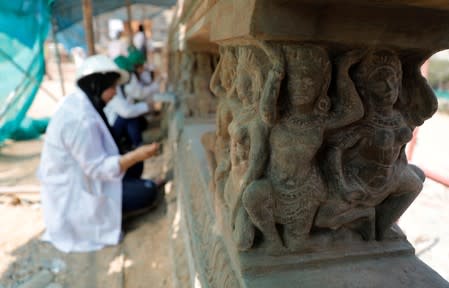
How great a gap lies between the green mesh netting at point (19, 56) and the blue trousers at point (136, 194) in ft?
8.86

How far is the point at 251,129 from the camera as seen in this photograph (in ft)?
3.52

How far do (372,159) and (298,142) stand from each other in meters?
0.31

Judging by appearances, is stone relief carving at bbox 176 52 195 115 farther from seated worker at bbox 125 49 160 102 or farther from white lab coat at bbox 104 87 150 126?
seated worker at bbox 125 49 160 102

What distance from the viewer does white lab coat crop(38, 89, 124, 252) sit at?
228 cm

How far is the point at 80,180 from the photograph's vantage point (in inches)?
95.4

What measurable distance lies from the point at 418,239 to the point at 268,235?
1.93 meters

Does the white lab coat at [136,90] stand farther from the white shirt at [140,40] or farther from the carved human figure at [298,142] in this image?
the carved human figure at [298,142]

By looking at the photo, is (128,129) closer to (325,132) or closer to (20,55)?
(20,55)

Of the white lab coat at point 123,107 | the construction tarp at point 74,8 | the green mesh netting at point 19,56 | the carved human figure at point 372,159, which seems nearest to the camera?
the carved human figure at point 372,159

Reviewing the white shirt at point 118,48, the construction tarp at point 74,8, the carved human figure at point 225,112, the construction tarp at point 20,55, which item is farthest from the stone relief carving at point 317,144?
the white shirt at point 118,48

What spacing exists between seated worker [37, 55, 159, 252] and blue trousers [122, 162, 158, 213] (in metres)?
0.16

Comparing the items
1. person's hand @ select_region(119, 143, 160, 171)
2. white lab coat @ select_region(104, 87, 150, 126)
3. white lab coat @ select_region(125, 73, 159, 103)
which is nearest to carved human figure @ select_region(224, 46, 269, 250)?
person's hand @ select_region(119, 143, 160, 171)

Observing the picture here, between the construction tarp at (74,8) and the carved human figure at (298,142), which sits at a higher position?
the construction tarp at (74,8)

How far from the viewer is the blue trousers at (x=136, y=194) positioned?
9.04 ft
